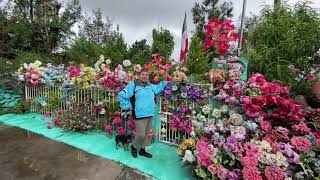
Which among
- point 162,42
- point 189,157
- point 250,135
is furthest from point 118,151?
point 162,42

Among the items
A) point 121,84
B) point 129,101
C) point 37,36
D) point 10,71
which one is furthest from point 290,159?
point 37,36

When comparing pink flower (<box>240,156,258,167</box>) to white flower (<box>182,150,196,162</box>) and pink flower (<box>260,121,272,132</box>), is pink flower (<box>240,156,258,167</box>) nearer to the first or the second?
pink flower (<box>260,121,272,132</box>)

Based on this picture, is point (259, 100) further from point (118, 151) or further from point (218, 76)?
point (118, 151)

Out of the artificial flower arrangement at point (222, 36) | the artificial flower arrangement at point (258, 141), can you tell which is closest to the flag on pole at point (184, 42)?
the artificial flower arrangement at point (222, 36)

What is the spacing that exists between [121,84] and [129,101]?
1.14 metres

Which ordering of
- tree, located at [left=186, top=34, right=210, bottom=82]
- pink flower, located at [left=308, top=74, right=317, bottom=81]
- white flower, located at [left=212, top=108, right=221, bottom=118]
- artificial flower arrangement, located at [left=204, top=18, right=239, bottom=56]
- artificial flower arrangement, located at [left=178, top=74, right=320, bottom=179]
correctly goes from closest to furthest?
1. artificial flower arrangement, located at [left=178, top=74, right=320, bottom=179]
2. white flower, located at [left=212, top=108, right=221, bottom=118]
3. artificial flower arrangement, located at [left=204, top=18, right=239, bottom=56]
4. pink flower, located at [left=308, top=74, right=317, bottom=81]
5. tree, located at [left=186, top=34, right=210, bottom=82]

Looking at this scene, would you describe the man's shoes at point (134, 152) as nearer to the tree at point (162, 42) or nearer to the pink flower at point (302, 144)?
the pink flower at point (302, 144)

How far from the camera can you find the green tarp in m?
3.50

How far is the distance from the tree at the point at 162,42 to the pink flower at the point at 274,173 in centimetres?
878

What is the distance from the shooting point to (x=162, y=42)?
1146 centimetres

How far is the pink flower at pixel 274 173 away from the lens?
2607 mm

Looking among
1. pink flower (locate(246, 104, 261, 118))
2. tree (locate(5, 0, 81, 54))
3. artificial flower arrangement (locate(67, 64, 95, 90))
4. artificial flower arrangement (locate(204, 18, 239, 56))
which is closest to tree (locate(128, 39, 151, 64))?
tree (locate(5, 0, 81, 54))

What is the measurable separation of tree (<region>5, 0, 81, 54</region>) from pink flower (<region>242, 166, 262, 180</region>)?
37.7 ft

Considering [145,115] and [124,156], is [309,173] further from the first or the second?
[124,156]
